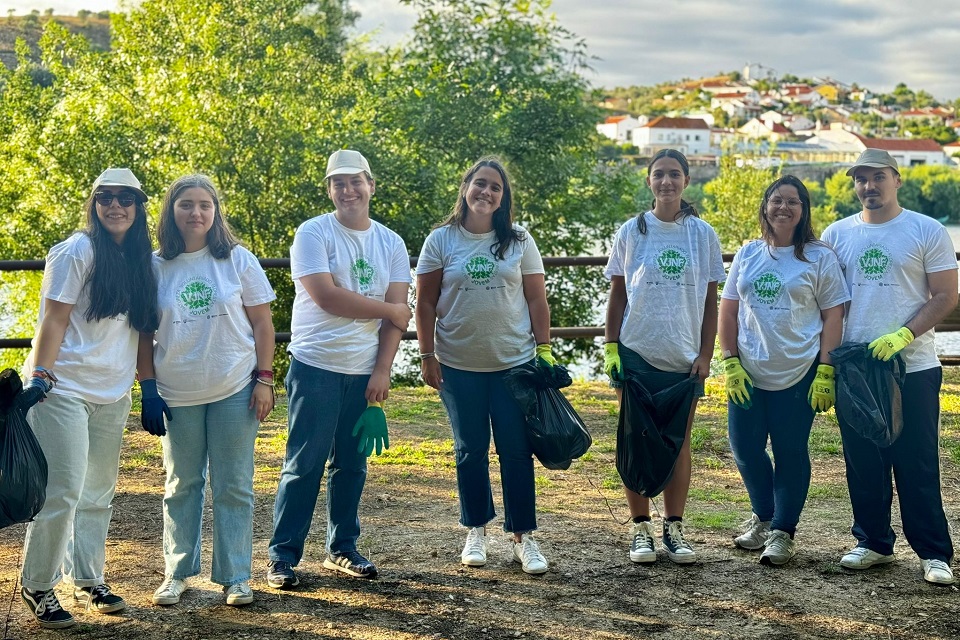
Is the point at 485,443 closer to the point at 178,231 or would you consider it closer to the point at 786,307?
the point at 786,307

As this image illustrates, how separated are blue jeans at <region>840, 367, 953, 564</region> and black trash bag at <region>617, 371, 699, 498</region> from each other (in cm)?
63

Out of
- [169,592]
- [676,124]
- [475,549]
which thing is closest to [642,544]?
[475,549]

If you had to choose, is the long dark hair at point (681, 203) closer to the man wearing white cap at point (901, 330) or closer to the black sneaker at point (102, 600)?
the man wearing white cap at point (901, 330)

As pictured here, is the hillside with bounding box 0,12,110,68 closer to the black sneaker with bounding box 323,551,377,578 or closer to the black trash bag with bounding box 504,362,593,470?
the black sneaker with bounding box 323,551,377,578

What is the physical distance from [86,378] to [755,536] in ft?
8.96

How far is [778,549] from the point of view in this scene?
3.88 metres

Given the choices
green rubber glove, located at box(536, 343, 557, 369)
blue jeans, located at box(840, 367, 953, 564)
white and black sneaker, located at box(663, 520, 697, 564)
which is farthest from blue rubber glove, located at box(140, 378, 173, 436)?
blue jeans, located at box(840, 367, 953, 564)

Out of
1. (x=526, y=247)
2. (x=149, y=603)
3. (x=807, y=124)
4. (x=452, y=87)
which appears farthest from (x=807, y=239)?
(x=807, y=124)

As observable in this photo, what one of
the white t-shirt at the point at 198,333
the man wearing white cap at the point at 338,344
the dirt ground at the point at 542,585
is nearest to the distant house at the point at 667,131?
the dirt ground at the point at 542,585

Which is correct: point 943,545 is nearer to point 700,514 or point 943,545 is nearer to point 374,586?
point 700,514

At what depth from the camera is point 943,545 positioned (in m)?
3.74

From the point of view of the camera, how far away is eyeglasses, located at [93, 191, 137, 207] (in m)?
3.26

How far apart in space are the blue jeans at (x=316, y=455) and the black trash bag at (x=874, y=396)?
1.83m

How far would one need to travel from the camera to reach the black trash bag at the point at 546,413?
3.73m
